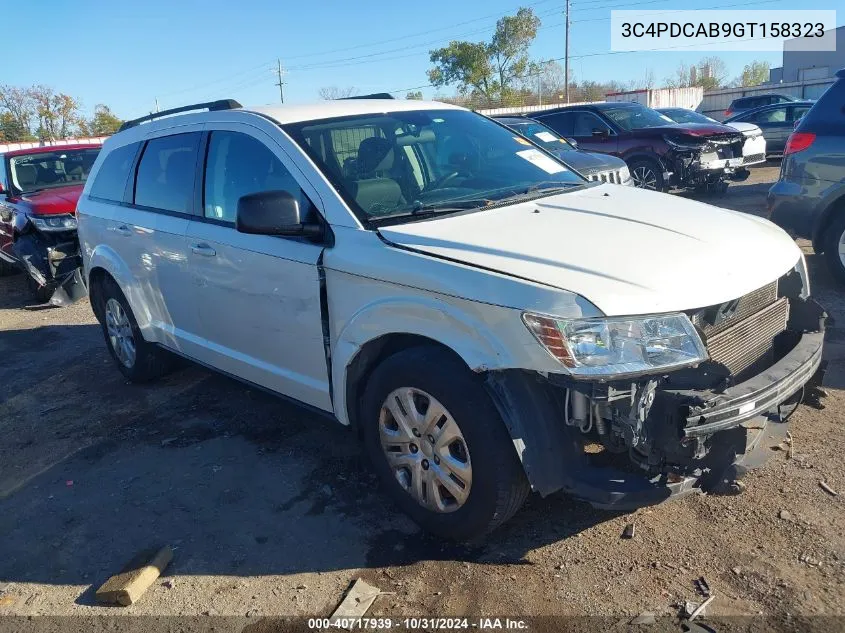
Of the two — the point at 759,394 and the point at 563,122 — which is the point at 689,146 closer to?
the point at 563,122

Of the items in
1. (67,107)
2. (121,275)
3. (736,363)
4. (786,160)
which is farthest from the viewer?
(67,107)

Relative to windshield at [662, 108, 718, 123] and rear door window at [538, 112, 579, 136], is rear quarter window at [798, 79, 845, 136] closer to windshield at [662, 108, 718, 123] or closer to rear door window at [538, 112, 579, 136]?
rear door window at [538, 112, 579, 136]

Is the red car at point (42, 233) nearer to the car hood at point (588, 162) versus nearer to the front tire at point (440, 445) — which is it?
the car hood at point (588, 162)

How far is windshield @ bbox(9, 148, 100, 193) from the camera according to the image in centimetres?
976

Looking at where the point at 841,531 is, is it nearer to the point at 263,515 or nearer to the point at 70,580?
the point at 263,515

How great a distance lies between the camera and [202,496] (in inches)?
150

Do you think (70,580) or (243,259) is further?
(243,259)

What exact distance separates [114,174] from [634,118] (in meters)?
9.76

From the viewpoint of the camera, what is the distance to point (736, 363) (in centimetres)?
294

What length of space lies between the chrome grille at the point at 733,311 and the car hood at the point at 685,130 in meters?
9.20

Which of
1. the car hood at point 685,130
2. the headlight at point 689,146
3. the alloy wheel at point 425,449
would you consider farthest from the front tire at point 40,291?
the headlight at point 689,146

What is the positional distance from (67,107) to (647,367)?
58850 mm

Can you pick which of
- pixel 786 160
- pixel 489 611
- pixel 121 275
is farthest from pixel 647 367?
pixel 786 160

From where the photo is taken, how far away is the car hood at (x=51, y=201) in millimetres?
8711
